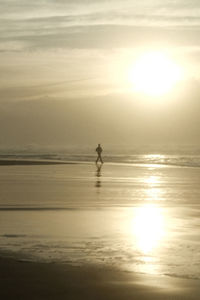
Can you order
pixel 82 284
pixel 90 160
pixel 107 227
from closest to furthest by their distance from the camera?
1. pixel 82 284
2. pixel 107 227
3. pixel 90 160

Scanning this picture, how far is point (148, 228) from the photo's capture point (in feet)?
48.8

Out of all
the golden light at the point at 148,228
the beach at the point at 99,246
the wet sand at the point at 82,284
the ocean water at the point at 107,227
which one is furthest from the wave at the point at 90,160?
the wet sand at the point at 82,284

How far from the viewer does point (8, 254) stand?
11.3 m

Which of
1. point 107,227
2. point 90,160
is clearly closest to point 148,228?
point 107,227

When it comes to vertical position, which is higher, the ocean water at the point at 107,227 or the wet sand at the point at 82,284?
the ocean water at the point at 107,227

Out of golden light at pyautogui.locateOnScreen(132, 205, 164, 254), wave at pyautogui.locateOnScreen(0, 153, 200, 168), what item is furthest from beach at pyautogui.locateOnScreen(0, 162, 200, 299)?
wave at pyautogui.locateOnScreen(0, 153, 200, 168)

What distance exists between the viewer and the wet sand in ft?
28.4

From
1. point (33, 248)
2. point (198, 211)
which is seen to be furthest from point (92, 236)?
point (198, 211)

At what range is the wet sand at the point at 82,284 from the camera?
8.66 m

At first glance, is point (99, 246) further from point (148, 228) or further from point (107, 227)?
point (148, 228)

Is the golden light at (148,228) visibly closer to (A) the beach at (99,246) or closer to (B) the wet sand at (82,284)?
(A) the beach at (99,246)

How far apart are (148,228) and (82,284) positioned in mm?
5759

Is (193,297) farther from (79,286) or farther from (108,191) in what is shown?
(108,191)

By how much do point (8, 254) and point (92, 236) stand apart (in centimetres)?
263
